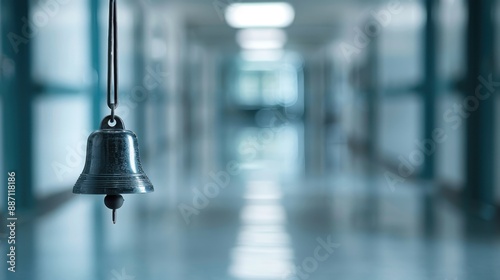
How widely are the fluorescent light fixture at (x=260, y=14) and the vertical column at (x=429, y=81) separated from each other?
5.87 metres

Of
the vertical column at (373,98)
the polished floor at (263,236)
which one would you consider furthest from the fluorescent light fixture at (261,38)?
the polished floor at (263,236)

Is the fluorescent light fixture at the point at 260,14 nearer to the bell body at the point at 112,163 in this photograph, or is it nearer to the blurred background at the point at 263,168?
the blurred background at the point at 263,168

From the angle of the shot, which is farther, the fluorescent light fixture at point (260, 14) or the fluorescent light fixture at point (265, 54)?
the fluorescent light fixture at point (265, 54)

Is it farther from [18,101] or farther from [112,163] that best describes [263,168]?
[112,163]

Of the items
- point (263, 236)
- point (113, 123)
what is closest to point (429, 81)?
point (263, 236)

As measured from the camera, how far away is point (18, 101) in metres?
6.25

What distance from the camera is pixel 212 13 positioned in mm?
17016

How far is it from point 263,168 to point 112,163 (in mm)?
8411

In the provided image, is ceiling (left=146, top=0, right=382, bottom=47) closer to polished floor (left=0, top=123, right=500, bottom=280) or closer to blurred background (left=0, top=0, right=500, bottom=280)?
blurred background (left=0, top=0, right=500, bottom=280)

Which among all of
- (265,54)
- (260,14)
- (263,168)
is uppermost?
(265,54)

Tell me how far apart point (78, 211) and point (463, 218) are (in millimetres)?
3288

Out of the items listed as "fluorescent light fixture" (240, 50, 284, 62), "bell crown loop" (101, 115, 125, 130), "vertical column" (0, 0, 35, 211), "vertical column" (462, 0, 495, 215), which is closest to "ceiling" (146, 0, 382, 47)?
"fluorescent light fixture" (240, 50, 284, 62)

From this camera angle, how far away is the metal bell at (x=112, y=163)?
258cm

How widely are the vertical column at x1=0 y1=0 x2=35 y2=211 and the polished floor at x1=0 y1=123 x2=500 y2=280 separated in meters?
0.44
